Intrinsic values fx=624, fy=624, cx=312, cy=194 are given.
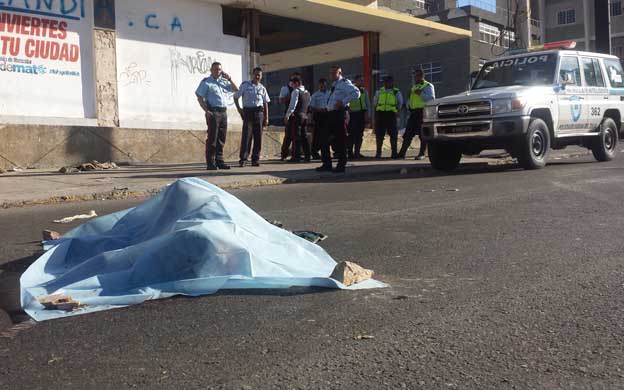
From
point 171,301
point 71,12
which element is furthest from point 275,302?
point 71,12

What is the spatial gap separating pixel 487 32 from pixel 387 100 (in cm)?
3977

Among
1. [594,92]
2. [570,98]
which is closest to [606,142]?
[594,92]

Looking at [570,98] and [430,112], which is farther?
[570,98]

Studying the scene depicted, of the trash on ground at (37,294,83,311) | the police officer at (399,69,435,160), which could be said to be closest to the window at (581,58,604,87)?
the police officer at (399,69,435,160)

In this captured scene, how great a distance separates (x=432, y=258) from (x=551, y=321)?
4.60ft

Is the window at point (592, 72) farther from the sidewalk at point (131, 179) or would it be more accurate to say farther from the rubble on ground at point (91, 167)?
the rubble on ground at point (91, 167)

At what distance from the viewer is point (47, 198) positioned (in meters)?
7.97

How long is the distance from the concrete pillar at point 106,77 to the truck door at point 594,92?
961 cm

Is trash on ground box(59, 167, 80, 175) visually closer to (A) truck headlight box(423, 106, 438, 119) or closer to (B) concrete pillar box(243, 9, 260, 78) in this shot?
(B) concrete pillar box(243, 9, 260, 78)

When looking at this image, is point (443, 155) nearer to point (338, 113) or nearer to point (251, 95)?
point (338, 113)

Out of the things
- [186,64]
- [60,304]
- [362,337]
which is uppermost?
[186,64]

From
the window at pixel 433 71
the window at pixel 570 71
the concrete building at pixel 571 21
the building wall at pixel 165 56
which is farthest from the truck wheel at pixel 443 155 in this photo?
the concrete building at pixel 571 21

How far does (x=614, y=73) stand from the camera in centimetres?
1267

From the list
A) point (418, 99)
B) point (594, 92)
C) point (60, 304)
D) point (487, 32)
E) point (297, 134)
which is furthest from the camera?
point (487, 32)
